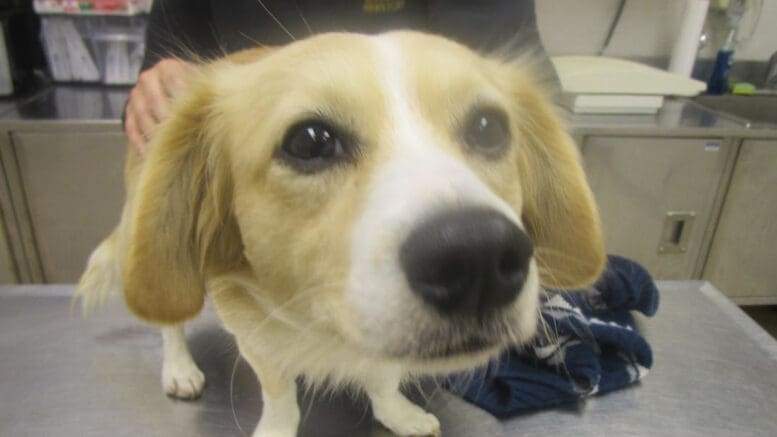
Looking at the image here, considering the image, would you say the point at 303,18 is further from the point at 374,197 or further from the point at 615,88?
the point at 615,88

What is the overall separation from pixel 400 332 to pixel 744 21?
2.65 metres

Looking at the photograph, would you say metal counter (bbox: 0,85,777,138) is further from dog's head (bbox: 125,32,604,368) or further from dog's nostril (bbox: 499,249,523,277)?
dog's nostril (bbox: 499,249,523,277)

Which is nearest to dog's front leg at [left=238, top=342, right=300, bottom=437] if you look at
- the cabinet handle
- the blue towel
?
the blue towel

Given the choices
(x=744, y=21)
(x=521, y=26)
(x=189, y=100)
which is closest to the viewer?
(x=189, y=100)

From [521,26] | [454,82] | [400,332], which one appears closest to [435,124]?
[454,82]

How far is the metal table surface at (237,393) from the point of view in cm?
85

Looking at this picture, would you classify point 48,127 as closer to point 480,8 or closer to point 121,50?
point 121,50

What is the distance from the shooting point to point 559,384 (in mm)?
867

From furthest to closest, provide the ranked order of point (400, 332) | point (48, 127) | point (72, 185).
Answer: point (72, 185)
point (48, 127)
point (400, 332)

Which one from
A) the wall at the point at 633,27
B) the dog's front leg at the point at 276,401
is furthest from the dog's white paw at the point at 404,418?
the wall at the point at 633,27

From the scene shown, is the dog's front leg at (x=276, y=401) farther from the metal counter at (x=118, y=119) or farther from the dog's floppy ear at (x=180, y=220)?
the metal counter at (x=118, y=119)

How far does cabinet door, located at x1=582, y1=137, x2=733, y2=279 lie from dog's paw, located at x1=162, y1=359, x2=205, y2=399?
1468 mm

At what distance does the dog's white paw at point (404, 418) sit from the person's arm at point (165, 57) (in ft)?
1.85

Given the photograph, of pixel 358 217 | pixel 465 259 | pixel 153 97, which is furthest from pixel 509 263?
pixel 153 97
